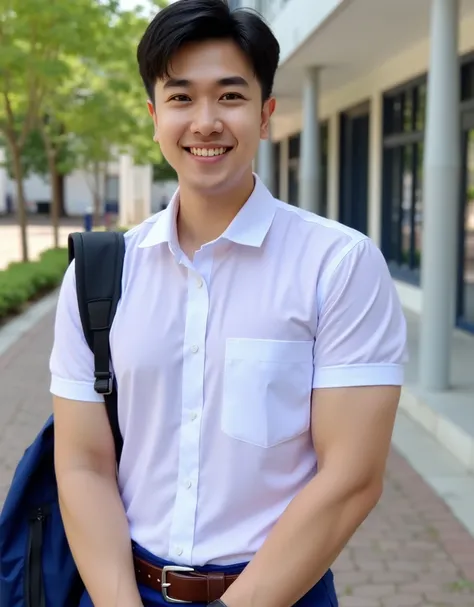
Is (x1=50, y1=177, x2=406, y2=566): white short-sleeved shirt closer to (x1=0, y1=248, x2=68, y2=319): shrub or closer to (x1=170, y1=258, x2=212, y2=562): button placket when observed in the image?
(x1=170, y1=258, x2=212, y2=562): button placket

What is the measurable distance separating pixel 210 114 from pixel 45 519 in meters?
0.84

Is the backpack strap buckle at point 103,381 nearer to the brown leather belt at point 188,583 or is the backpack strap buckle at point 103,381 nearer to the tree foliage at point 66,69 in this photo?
the brown leather belt at point 188,583

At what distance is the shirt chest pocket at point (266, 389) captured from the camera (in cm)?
157

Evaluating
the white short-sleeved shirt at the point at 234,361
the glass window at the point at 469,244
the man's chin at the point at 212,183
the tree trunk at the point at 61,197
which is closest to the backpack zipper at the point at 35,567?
the white short-sleeved shirt at the point at 234,361

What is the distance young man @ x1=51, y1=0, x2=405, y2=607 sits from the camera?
1564 millimetres

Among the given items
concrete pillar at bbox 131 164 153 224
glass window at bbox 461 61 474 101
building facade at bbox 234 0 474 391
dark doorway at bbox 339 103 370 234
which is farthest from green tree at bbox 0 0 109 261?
concrete pillar at bbox 131 164 153 224

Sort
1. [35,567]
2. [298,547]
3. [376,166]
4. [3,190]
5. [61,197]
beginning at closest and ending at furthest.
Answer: [298,547]
[35,567]
[376,166]
[61,197]
[3,190]

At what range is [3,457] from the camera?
6023 mm

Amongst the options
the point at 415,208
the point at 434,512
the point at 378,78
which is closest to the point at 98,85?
the point at 378,78

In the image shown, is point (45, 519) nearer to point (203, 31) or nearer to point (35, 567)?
point (35, 567)

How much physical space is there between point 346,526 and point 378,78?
13938 mm

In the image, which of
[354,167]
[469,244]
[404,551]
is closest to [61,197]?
[354,167]

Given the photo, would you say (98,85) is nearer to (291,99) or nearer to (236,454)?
(291,99)

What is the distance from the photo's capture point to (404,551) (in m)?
4.50
